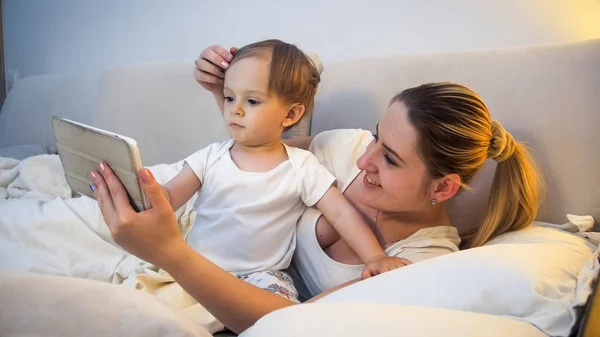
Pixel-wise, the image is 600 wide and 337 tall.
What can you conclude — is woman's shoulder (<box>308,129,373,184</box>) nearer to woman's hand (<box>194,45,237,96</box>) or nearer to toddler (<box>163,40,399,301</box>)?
toddler (<box>163,40,399,301</box>)

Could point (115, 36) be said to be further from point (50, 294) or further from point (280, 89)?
point (50, 294)

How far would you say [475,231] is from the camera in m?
1.19

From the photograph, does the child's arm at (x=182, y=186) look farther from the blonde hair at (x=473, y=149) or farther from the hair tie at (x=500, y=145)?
the hair tie at (x=500, y=145)

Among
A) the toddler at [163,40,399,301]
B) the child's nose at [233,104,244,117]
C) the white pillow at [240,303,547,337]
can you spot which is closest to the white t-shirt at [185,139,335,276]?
the toddler at [163,40,399,301]

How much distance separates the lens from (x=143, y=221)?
794 millimetres

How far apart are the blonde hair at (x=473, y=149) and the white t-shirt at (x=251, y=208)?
0.25 m

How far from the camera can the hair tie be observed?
39.9 inches

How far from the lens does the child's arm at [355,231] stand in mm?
973

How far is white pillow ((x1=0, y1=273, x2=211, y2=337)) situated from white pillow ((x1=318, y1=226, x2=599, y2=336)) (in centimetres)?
28

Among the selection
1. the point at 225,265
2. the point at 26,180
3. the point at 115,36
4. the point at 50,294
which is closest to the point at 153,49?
the point at 115,36

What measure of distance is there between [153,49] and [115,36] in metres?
0.26

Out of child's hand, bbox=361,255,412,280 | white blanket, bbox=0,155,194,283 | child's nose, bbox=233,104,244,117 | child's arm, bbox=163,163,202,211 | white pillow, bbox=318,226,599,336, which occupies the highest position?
child's nose, bbox=233,104,244,117

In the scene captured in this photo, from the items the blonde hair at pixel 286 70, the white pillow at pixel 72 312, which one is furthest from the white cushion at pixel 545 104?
the white pillow at pixel 72 312

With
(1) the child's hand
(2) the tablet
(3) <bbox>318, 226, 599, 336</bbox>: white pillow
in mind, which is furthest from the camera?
(1) the child's hand
